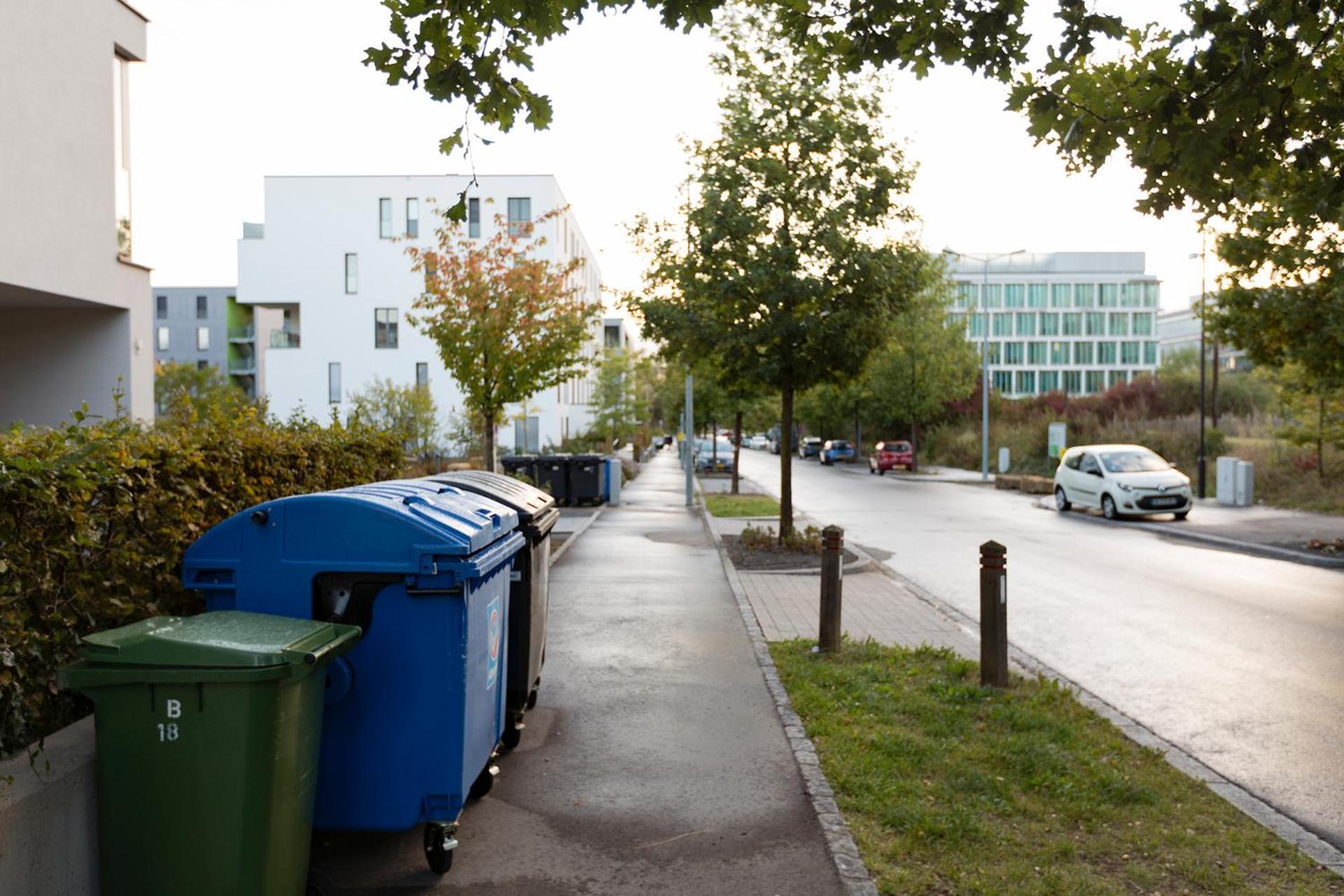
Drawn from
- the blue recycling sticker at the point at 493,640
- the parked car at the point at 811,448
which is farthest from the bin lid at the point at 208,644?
the parked car at the point at 811,448

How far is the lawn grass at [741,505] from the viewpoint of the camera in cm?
2411

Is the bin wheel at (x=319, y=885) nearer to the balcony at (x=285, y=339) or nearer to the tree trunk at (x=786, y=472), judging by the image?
the tree trunk at (x=786, y=472)

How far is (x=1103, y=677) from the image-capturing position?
848cm

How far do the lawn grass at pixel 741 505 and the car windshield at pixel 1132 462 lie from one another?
712cm

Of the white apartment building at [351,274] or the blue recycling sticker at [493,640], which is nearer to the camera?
the blue recycling sticker at [493,640]

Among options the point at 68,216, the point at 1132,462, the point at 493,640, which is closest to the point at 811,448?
the point at 1132,462

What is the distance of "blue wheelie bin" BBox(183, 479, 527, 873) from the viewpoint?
4.35 meters

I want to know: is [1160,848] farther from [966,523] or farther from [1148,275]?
[1148,275]

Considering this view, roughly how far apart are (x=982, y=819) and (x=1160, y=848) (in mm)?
737

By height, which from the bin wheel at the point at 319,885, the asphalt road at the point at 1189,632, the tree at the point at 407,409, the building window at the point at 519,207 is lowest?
the asphalt road at the point at 1189,632

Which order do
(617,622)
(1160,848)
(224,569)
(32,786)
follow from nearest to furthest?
(32,786) < (224,569) < (1160,848) < (617,622)

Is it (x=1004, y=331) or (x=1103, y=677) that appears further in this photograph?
(x=1004, y=331)

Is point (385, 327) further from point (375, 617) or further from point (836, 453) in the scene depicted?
point (375, 617)

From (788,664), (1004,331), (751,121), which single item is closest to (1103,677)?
→ (788,664)
